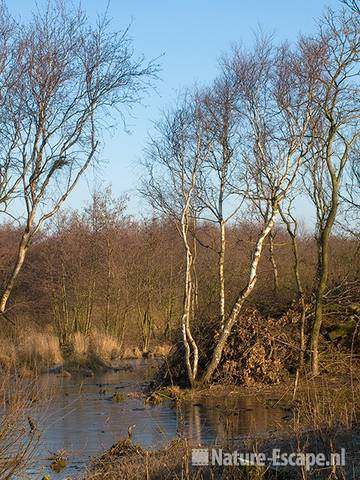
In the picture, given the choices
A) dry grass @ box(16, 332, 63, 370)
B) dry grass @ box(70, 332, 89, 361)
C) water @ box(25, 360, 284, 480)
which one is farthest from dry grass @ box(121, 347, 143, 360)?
water @ box(25, 360, 284, 480)

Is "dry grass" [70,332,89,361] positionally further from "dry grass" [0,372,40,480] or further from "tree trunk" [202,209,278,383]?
"dry grass" [0,372,40,480]

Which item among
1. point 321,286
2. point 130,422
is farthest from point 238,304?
point 130,422

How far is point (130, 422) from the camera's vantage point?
1706 cm

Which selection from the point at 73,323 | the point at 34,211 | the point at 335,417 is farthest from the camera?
the point at 73,323

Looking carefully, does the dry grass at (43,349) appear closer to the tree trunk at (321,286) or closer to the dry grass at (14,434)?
the tree trunk at (321,286)

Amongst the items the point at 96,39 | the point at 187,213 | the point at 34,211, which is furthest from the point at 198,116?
the point at 34,211

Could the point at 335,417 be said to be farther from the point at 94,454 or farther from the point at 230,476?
the point at 94,454

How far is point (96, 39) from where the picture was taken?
512 inches

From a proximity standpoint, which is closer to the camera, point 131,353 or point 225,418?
point 225,418

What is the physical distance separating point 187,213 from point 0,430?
1422 centimetres

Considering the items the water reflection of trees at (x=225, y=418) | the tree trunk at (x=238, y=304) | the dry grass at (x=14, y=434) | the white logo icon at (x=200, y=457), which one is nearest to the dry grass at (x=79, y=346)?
the tree trunk at (x=238, y=304)

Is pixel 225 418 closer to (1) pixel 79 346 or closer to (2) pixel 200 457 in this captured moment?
(2) pixel 200 457

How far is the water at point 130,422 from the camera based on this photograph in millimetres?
13167

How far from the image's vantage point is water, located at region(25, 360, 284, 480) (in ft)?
43.2
